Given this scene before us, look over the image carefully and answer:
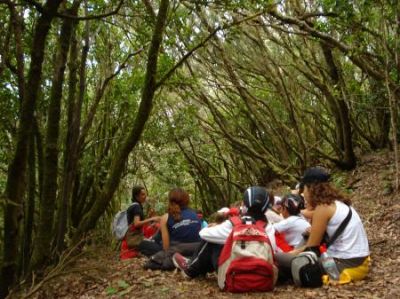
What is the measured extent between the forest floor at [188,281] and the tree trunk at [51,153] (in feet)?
1.49

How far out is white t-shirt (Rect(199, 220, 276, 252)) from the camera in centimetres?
564

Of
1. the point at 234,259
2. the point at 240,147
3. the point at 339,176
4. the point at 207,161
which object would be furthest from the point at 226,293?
the point at 207,161

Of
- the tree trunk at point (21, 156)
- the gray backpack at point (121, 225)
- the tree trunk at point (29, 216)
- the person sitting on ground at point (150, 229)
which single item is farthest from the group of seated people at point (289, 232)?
the tree trunk at point (29, 216)

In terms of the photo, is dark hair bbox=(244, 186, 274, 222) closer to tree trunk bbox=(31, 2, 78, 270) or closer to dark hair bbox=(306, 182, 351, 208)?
dark hair bbox=(306, 182, 351, 208)

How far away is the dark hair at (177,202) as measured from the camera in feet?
23.4

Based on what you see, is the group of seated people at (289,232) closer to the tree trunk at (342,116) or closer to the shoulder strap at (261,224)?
the shoulder strap at (261,224)

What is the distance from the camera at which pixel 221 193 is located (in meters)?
19.4

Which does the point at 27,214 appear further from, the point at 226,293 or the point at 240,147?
the point at 240,147

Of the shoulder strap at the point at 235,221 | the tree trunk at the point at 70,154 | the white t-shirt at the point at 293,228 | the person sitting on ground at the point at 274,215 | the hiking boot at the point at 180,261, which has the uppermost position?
the tree trunk at the point at 70,154

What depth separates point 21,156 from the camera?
18.8ft

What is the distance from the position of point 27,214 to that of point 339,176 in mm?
7544

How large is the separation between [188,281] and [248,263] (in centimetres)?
110

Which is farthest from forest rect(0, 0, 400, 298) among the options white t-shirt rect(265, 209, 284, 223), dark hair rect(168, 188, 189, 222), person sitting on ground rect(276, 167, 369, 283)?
person sitting on ground rect(276, 167, 369, 283)

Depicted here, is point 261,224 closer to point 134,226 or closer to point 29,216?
point 134,226
